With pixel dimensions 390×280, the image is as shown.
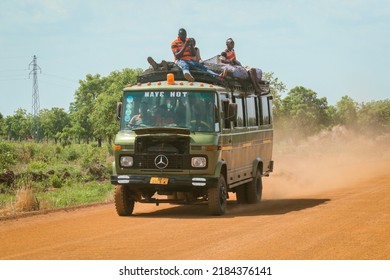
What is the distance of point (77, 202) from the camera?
76.2 ft

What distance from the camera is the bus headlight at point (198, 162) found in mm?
17000

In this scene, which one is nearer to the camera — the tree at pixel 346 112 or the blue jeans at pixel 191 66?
the blue jeans at pixel 191 66

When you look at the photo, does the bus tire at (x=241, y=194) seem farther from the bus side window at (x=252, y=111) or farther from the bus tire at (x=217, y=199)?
the bus tire at (x=217, y=199)

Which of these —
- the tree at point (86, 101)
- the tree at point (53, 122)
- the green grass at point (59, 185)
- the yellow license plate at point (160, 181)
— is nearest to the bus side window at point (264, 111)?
the green grass at point (59, 185)

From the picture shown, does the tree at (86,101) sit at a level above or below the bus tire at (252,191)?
above

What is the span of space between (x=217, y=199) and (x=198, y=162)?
2.98 feet

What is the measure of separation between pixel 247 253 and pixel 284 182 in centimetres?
1836

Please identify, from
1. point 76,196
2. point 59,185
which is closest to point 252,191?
point 76,196

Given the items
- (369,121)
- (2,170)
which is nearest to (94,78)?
(369,121)

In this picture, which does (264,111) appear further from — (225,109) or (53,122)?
(53,122)

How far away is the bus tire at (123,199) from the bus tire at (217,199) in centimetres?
182

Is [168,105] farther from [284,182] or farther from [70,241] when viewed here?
[284,182]

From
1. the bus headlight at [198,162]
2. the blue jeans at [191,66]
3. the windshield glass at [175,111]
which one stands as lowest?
the bus headlight at [198,162]

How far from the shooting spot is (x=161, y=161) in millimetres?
17047
